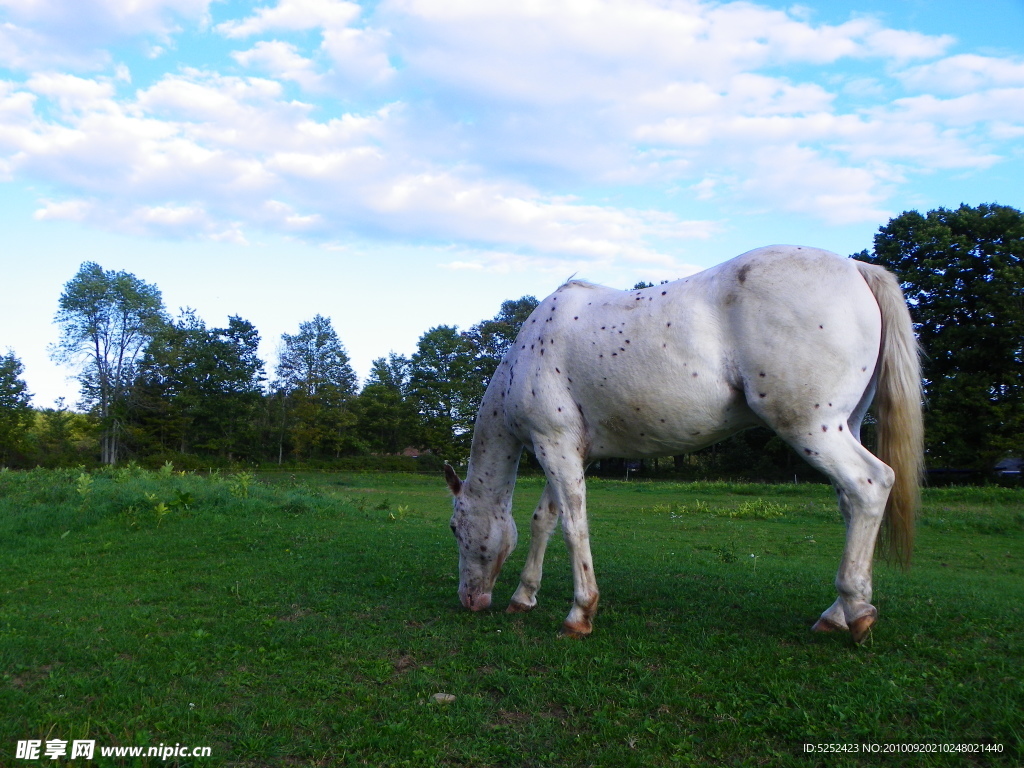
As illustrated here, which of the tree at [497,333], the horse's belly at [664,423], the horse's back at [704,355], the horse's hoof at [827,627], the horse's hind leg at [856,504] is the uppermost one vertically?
the tree at [497,333]

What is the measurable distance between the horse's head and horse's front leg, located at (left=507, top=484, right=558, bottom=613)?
0.92 feet

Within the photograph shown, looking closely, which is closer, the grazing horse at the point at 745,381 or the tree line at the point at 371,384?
the grazing horse at the point at 745,381

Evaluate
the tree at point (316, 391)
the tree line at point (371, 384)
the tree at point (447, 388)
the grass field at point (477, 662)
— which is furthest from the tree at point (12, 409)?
the grass field at point (477, 662)

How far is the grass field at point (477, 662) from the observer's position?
329 centimetres

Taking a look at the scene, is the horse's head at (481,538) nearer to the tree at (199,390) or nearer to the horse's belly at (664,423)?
the horse's belly at (664,423)

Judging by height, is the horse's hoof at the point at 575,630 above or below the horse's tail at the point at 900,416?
below

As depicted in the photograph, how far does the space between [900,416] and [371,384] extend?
184ft

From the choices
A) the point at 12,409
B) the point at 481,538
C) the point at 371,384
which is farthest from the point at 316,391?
the point at 481,538

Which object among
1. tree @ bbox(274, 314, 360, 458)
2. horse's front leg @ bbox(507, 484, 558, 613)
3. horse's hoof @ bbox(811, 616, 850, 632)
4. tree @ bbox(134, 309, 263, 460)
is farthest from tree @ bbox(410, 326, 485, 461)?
horse's hoof @ bbox(811, 616, 850, 632)

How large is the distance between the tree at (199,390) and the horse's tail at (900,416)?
51.4 meters

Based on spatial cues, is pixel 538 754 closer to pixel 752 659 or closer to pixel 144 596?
pixel 752 659

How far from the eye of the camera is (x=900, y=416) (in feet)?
15.9

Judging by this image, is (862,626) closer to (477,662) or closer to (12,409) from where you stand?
(477,662)

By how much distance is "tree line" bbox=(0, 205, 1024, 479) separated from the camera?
103 ft
